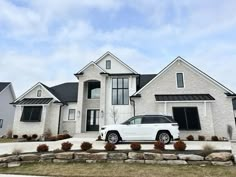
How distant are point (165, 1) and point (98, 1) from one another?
15.1 feet

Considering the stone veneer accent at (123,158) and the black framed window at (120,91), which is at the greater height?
the black framed window at (120,91)

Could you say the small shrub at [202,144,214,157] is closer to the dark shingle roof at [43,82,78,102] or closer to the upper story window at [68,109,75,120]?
the upper story window at [68,109,75,120]

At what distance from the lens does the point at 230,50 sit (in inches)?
687

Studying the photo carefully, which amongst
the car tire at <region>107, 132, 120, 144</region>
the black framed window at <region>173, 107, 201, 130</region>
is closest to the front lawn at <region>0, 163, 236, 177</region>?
the car tire at <region>107, 132, 120, 144</region>

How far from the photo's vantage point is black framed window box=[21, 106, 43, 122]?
66.7ft

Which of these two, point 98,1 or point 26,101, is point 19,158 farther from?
point 26,101

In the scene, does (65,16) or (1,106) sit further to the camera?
(1,106)

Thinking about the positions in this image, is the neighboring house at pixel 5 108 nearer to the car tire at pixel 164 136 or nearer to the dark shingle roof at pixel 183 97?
the dark shingle roof at pixel 183 97

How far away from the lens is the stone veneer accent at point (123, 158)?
6723 mm

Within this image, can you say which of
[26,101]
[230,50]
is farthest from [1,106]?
[230,50]

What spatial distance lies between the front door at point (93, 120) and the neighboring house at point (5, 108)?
604 inches

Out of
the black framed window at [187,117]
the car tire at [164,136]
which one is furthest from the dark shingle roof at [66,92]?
the car tire at [164,136]

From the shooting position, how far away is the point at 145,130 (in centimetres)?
1120

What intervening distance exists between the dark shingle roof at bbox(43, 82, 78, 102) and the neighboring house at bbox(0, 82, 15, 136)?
30.8 feet
